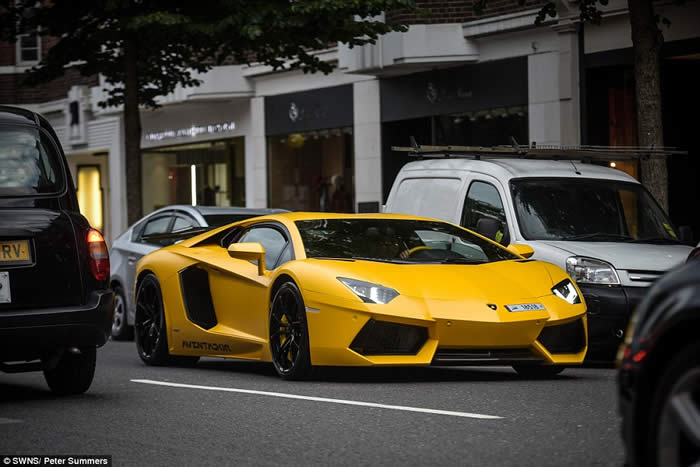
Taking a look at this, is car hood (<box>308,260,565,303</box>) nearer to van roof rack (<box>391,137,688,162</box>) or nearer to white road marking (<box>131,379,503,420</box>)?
white road marking (<box>131,379,503,420</box>)

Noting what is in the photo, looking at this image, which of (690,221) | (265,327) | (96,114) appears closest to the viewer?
(265,327)

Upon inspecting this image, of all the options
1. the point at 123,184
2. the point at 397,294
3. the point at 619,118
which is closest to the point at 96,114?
the point at 123,184

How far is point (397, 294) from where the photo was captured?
933cm

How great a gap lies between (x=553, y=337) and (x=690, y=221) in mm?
12196

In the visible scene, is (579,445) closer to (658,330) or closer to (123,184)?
(658,330)

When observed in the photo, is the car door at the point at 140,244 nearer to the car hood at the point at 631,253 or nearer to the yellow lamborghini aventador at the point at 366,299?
the yellow lamborghini aventador at the point at 366,299

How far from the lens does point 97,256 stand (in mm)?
8891

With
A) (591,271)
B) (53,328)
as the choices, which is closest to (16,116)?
(53,328)

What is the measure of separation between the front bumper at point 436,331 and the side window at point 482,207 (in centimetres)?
290

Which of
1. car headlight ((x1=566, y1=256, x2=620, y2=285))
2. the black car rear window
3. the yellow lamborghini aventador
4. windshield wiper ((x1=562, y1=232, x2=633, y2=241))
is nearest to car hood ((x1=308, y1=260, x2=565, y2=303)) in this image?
the yellow lamborghini aventador

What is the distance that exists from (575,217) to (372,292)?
12.2 feet

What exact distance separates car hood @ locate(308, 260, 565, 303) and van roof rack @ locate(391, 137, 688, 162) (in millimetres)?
3183

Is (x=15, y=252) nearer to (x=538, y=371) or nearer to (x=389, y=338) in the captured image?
(x=389, y=338)

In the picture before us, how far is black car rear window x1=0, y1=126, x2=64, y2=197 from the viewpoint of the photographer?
28.8 ft
